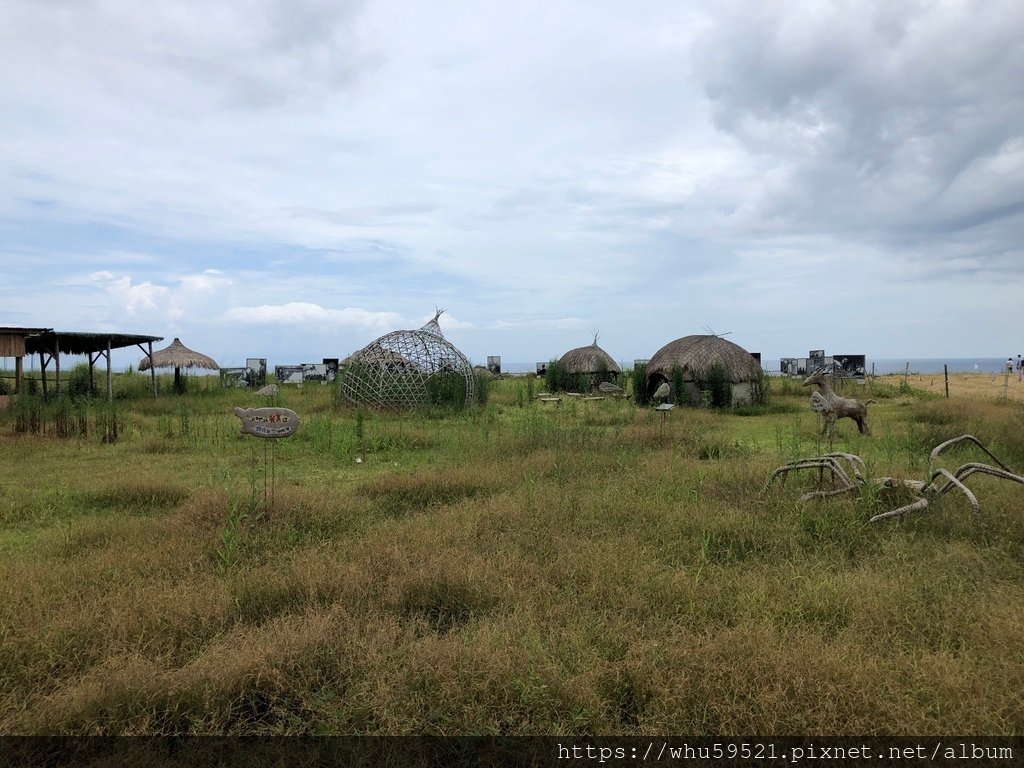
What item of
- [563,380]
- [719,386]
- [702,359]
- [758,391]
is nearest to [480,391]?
[702,359]

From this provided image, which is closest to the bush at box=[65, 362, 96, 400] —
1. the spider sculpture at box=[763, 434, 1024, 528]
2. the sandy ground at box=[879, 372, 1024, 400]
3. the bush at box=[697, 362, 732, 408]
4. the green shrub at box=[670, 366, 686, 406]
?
the green shrub at box=[670, 366, 686, 406]

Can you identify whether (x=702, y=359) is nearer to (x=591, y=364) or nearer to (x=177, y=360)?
(x=591, y=364)

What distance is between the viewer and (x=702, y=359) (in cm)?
1666

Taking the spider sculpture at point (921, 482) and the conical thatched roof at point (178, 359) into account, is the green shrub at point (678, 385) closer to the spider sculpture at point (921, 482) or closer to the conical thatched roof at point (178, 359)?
the spider sculpture at point (921, 482)

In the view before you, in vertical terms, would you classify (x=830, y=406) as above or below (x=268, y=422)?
below

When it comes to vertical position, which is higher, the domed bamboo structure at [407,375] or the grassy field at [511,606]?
the domed bamboo structure at [407,375]

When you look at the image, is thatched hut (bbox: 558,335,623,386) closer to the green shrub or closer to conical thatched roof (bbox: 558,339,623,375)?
conical thatched roof (bbox: 558,339,623,375)

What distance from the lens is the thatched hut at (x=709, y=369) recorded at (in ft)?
53.2

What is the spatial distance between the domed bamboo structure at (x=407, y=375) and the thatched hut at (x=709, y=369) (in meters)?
5.30

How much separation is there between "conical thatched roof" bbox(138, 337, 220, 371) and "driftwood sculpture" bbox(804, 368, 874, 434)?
61.4 ft

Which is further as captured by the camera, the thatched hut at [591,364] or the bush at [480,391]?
the thatched hut at [591,364]

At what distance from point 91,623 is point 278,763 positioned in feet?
5.40

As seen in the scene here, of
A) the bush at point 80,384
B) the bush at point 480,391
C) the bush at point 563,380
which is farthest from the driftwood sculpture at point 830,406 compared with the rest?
the bush at point 80,384

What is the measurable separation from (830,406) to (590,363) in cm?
1398
